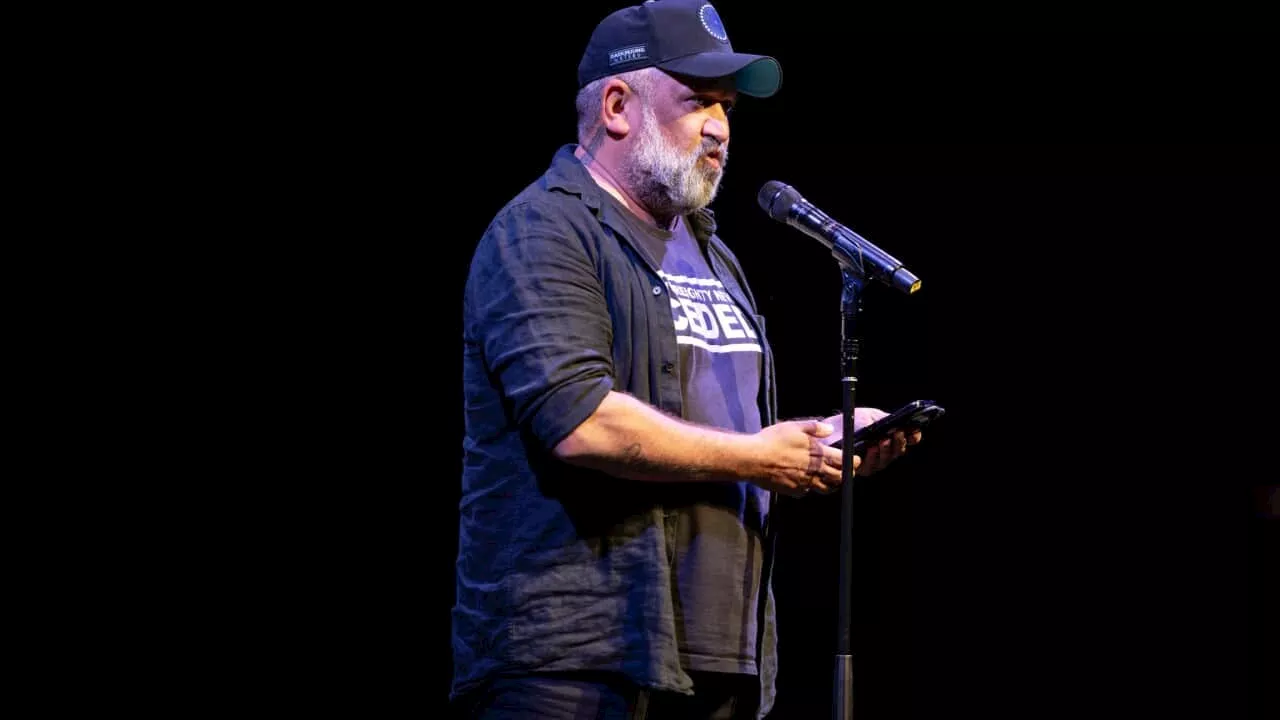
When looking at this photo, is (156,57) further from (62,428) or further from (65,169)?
(62,428)

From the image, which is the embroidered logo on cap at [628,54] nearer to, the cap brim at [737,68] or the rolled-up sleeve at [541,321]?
the cap brim at [737,68]

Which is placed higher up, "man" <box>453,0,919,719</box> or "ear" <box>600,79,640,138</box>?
"ear" <box>600,79,640,138</box>

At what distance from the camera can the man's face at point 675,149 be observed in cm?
211

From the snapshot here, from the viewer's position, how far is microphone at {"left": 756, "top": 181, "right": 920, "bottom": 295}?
185cm

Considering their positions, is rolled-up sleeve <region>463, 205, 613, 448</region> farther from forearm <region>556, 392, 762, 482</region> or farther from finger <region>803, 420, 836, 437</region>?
finger <region>803, 420, 836, 437</region>

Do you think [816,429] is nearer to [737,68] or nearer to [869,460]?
[869,460]

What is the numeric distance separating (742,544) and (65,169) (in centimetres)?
213

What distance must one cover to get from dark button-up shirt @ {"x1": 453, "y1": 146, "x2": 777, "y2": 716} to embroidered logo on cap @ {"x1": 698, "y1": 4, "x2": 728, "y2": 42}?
424mm

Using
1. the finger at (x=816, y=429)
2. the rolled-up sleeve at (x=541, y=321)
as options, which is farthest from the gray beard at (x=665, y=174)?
the finger at (x=816, y=429)

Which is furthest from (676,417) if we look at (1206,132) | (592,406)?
(1206,132)

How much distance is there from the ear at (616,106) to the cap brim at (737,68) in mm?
76

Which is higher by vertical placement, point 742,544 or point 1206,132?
point 1206,132

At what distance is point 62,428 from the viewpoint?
10.6 feet

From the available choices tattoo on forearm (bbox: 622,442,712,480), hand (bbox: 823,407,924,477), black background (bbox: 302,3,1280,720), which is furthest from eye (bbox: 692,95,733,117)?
black background (bbox: 302,3,1280,720)
